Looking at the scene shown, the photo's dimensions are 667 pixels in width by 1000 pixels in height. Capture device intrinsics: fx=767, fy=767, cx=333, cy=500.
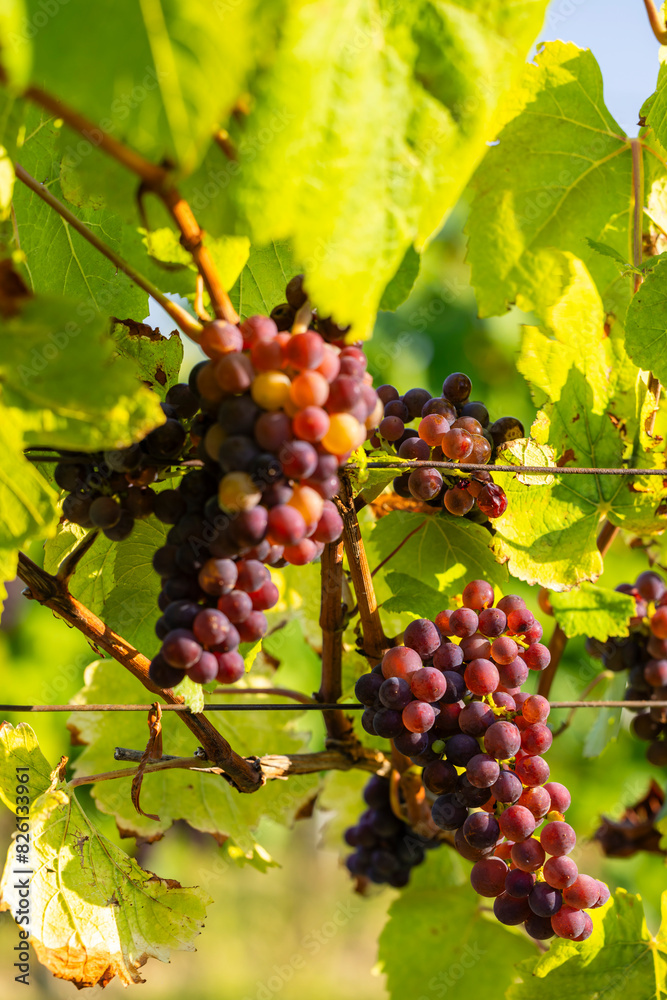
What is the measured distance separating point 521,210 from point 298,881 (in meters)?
6.60

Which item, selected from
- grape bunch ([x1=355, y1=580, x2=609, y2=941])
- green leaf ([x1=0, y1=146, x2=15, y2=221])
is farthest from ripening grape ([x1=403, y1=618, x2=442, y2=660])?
green leaf ([x1=0, y1=146, x2=15, y2=221])

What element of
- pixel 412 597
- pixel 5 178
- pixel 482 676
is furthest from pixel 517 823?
pixel 5 178

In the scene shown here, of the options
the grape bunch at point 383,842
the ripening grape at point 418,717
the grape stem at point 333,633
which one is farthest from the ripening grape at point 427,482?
the grape bunch at point 383,842

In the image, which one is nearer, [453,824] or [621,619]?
[453,824]

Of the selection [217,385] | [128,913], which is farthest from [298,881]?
[217,385]

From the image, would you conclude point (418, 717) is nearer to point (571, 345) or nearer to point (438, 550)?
point (438, 550)

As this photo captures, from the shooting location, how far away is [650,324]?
0.83 m

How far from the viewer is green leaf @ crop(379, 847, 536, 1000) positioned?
1.21 meters

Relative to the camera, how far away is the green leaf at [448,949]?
1209mm

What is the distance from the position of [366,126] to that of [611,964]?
0.88 metres

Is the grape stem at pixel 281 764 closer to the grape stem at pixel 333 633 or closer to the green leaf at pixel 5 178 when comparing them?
the grape stem at pixel 333 633

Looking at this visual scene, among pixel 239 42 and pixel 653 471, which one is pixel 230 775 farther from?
pixel 239 42

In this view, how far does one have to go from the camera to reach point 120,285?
2.71 feet

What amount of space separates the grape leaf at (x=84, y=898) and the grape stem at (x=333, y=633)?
0.25 metres
